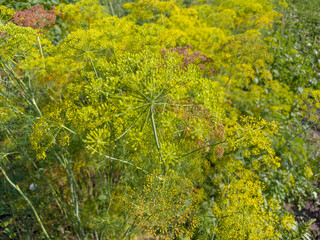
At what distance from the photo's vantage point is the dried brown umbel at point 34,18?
3494mm

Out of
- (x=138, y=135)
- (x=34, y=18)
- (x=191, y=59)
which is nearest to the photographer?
(x=138, y=135)

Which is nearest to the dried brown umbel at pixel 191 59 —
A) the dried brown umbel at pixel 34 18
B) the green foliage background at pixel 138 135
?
the green foliage background at pixel 138 135

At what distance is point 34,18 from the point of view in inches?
143

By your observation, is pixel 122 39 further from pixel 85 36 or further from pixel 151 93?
pixel 151 93

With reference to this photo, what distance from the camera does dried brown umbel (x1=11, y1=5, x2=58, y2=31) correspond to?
138 inches

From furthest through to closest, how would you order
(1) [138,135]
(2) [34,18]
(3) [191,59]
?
(3) [191,59]
(2) [34,18]
(1) [138,135]

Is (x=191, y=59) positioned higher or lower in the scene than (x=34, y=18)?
lower

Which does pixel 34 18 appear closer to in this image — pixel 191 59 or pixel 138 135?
pixel 191 59

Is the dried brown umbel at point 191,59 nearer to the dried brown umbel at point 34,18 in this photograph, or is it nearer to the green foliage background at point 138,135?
the green foliage background at point 138,135

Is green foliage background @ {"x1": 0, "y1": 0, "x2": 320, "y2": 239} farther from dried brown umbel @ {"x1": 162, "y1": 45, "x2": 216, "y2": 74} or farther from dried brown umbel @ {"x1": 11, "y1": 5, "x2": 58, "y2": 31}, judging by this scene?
dried brown umbel @ {"x1": 11, "y1": 5, "x2": 58, "y2": 31}

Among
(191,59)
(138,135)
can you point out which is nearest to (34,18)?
(191,59)

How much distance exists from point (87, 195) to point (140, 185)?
2.11 meters

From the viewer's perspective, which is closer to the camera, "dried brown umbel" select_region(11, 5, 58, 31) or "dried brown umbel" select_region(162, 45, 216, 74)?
"dried brown umbel" select_region(11, 5, 58, 31)

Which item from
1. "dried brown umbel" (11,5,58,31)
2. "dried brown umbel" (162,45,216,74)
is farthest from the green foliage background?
"dried brown umbel" (11,5,58,31)
